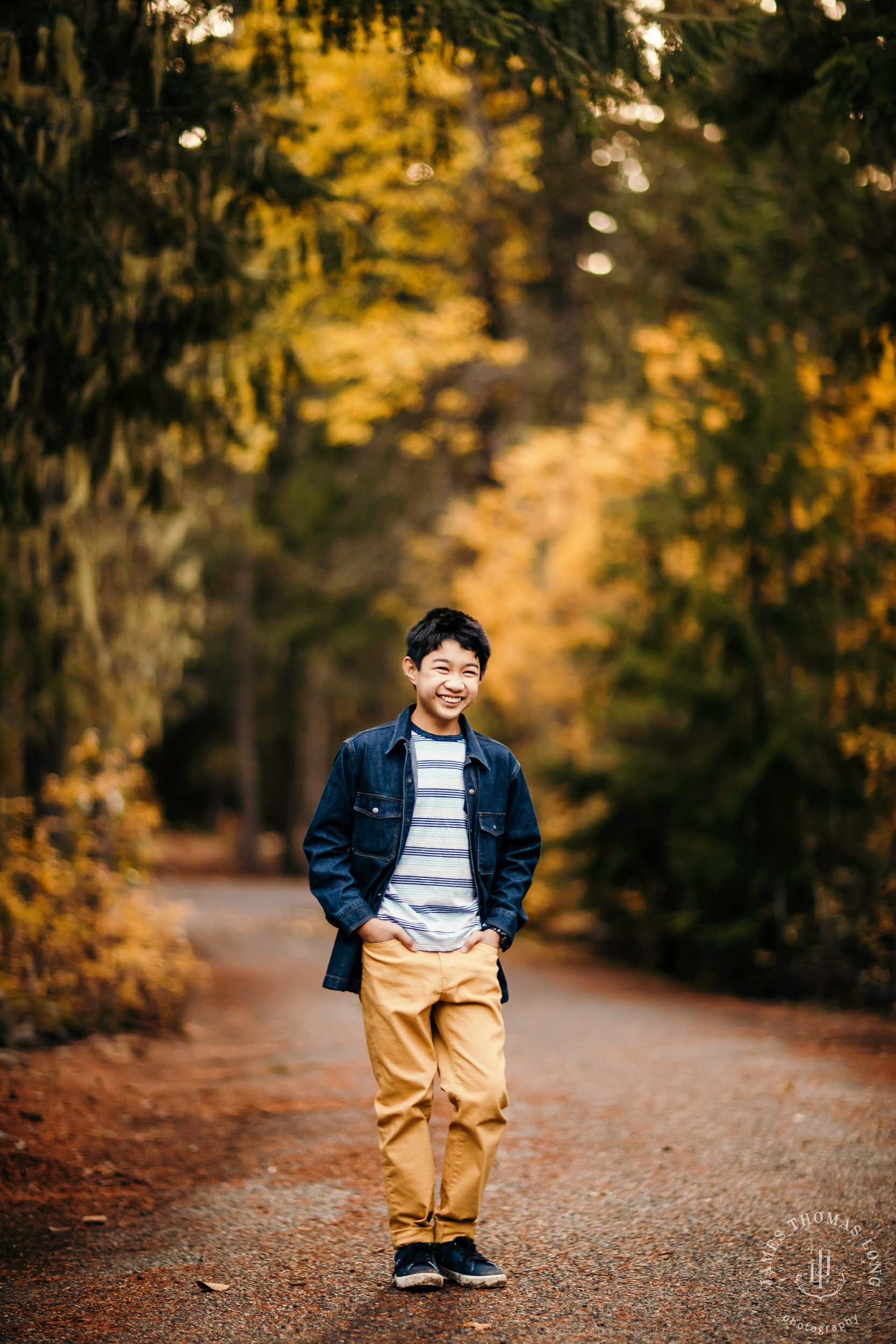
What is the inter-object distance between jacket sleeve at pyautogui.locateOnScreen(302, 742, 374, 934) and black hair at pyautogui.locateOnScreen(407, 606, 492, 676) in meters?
0.38

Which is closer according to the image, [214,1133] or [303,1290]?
[303,1290]

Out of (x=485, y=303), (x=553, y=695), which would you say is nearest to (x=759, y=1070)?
(x=553, y=695)

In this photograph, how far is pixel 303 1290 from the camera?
3.39 m

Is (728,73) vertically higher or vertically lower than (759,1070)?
higher

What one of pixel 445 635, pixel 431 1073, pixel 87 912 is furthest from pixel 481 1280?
pixel 87 912

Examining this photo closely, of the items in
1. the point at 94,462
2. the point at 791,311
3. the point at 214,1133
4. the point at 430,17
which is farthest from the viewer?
the point at 791,311

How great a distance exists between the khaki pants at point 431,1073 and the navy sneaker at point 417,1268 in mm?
26

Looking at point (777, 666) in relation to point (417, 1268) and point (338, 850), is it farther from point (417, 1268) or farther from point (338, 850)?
point (417, 1268)

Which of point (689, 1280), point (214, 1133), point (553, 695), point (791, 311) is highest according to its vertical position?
point (791, 311)

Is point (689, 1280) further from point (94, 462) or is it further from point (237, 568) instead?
point (237, 568)

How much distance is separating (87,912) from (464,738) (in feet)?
15.1

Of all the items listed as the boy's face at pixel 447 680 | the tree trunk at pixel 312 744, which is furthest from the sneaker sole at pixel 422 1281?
the tree trunk at pixel 312 744

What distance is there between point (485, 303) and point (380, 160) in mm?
3801

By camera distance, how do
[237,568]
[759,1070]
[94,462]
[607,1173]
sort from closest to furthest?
1. [607,1173]
2. [94,462]
3. [759,1070]
4. [237,568]
